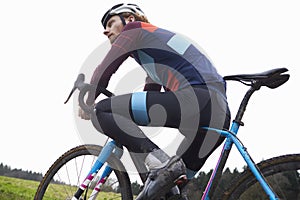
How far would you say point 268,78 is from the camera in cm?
271

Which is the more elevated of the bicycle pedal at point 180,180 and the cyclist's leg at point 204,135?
the cyclist's leg at point 204,135

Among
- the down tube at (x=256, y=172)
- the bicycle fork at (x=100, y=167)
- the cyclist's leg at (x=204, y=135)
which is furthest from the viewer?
the bicycle fork at (x=100, y=167)

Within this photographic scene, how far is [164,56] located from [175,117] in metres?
0.48

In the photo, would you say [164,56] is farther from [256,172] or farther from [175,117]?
[256,172]

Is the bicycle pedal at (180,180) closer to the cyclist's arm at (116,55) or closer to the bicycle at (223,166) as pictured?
the bicycle at (223,166)

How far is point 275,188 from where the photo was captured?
2539mm

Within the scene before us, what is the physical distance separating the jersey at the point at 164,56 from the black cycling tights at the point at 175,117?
0.13 meters

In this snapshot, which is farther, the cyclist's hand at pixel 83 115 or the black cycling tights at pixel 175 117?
the cyclist's hand at pixel 83 115

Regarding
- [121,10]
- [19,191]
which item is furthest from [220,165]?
[19,191]

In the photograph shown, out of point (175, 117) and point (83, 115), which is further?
point (83, 115)

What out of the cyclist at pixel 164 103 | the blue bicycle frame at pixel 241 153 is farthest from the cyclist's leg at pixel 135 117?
the blue bicycle frame at pixel 241 153

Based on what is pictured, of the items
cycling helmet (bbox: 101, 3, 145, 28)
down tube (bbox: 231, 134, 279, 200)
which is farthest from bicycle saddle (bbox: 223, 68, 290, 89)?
cycling helmet (bbox: 101, 3, 145, 28)

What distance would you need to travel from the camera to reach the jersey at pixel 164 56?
277cm

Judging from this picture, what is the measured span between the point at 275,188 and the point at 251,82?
0.77 metres
